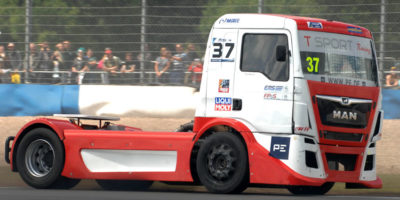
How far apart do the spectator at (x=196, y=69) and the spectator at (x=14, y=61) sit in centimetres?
371

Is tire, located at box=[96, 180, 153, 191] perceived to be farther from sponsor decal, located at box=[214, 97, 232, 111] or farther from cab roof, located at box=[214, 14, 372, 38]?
cab roof, located at box=[214, 14, 372, 38]

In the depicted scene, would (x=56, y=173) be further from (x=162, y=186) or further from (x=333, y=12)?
(x=333, y=12)

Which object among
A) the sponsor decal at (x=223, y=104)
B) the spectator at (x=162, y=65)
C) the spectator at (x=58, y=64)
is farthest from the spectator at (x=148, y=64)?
the sponsor decal at (x=223, y=104)

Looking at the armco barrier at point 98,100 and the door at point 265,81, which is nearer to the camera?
the door at point 265,81

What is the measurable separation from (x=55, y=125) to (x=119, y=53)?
461 cm

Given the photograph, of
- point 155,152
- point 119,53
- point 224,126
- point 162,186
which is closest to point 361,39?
point 224,126

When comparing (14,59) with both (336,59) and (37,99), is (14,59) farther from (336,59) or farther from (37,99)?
(336,59)

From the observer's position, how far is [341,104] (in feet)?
38.8

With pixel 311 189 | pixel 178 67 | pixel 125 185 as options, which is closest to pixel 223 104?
pixel 311 189

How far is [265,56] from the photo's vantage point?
11.9 metres

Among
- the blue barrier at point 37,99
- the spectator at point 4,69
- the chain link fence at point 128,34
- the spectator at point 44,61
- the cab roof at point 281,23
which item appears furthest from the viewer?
the spectator at point 4,69

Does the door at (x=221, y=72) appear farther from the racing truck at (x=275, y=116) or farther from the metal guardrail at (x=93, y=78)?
the metal guardrail at (x=93, y=78)

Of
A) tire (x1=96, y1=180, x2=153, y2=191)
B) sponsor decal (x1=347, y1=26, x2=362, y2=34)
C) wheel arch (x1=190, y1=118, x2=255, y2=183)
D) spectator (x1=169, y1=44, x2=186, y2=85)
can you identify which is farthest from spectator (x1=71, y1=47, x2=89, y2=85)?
sponsor decal (x1=347, y1=26, x2=362, y2=34)

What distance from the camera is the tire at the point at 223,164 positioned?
11.8m
